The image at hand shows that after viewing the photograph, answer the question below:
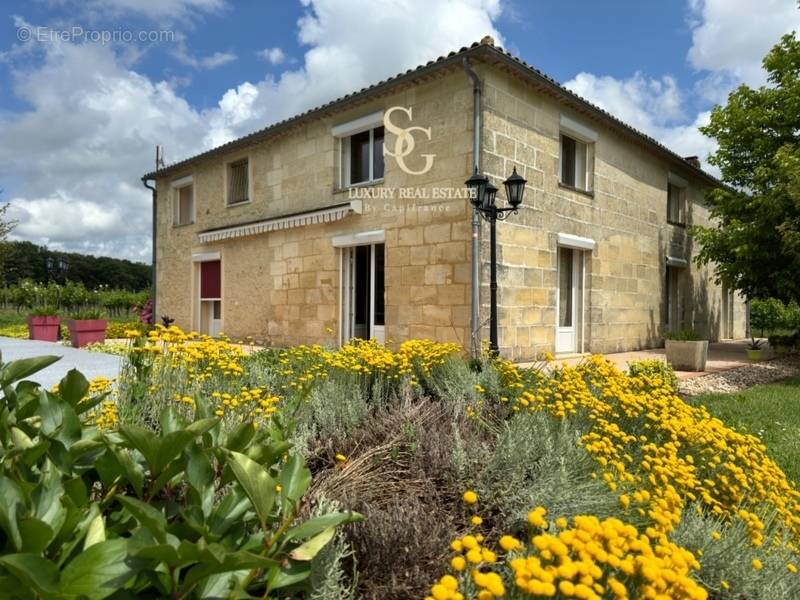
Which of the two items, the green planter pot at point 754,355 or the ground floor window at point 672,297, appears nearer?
the green planter pot at point 754,355

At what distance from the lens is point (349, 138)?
11.1 m

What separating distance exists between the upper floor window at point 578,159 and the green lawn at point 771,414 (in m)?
5.42

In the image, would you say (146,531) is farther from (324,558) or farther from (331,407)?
(331,407)

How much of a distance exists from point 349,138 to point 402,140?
5.95 ft

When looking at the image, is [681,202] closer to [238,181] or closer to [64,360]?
[238,181]

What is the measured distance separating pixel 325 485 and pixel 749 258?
12724mm

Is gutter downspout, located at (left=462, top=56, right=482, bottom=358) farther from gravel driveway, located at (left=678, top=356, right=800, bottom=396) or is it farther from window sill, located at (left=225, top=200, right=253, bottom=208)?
window sill, located at (left=225, top=200, right=253, bottom=208)

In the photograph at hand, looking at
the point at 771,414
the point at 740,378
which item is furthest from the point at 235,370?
the point at 740,378

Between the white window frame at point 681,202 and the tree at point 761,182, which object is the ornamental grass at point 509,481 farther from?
the white window frame at point 681,202

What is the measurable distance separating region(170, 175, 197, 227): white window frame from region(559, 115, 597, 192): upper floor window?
10298 millimetres

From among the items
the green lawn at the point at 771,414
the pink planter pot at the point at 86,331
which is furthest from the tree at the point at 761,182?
the pink planter pot at the point at 86,331

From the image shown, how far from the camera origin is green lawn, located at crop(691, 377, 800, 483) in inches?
176

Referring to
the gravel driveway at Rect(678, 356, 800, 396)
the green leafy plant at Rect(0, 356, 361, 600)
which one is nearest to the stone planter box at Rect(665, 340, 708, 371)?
the gravel driveway at Rect(678, 356, 800, 396)

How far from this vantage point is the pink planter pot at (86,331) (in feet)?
40.2
